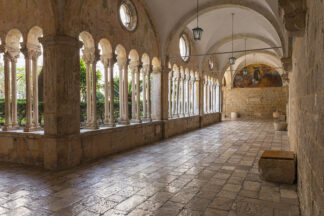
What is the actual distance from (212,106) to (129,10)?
35.4ft

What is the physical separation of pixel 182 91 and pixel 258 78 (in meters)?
14.2

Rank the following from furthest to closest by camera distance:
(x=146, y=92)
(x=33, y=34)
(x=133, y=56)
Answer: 1. (x=146, y=92)
2. (x=133, y=56)
3. (x=33, y=34)

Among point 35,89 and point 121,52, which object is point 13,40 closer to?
point 35,89

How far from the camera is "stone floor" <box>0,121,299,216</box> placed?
10.3ft

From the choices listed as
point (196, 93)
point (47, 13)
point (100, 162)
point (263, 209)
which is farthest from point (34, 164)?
point (196, 93)

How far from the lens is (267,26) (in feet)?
34.5

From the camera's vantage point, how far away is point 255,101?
22953 millimetres

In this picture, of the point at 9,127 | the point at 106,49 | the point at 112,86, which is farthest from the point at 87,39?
the point at 9,127

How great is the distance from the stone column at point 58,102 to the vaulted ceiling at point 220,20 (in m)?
4.31

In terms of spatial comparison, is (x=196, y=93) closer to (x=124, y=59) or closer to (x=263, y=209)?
(x=124, y=59)

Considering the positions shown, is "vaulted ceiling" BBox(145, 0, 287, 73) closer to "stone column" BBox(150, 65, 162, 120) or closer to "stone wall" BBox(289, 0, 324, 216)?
"stone column" BBox(150, 65, 162, 120)

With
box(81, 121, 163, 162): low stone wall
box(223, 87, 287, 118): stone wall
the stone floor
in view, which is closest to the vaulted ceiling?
box(81, 121, 163, 162): low stone wall

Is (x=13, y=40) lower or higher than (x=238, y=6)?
lower

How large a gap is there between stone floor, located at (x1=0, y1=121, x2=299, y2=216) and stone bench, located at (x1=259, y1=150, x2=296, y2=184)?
5.8 inches
